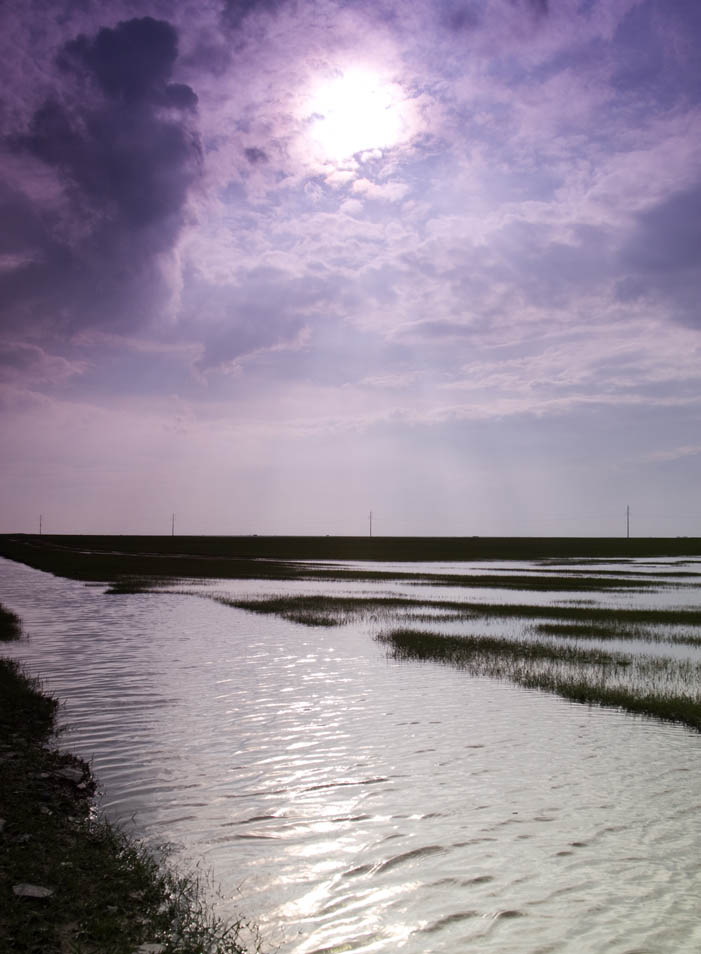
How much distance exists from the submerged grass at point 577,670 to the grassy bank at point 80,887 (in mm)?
10955

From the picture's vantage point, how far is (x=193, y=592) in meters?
43.4

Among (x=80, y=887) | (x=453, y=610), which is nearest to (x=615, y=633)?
(x=453, y=610)

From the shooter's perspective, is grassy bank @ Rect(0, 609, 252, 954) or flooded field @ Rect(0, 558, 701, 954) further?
flooded field @ Rect(0, 558, 701, 954)

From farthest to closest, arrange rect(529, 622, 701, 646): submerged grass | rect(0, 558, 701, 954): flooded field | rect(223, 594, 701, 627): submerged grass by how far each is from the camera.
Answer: rect(223, 594, 701, 627): submerged grass < rect(529, 622, 701, 646): submerged grass < rect(0, 558, 701, 954): flooded field

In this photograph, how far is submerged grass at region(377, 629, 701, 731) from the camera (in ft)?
50.3

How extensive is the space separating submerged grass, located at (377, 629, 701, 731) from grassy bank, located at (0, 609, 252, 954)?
431 inches

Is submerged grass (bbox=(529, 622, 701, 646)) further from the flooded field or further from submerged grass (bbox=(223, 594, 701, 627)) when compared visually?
submerged grass (bbox=(223, 594, 701, 627))

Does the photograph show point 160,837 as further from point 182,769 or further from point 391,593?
point 391,593

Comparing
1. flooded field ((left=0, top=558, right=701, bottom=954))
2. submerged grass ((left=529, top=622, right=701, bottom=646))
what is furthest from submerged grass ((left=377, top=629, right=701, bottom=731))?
submerged grass ((left=529, top=622, right=701, bottom=646))

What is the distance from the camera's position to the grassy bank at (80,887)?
600cm

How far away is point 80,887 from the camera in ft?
22.3

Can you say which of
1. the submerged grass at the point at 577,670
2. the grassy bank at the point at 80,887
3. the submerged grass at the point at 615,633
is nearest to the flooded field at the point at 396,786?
the submerged grass at the point at 577,670

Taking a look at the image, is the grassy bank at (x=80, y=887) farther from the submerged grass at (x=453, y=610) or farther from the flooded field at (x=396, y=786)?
the submerged grass at (x=453, y=610)

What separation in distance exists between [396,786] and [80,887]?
4962 mm
